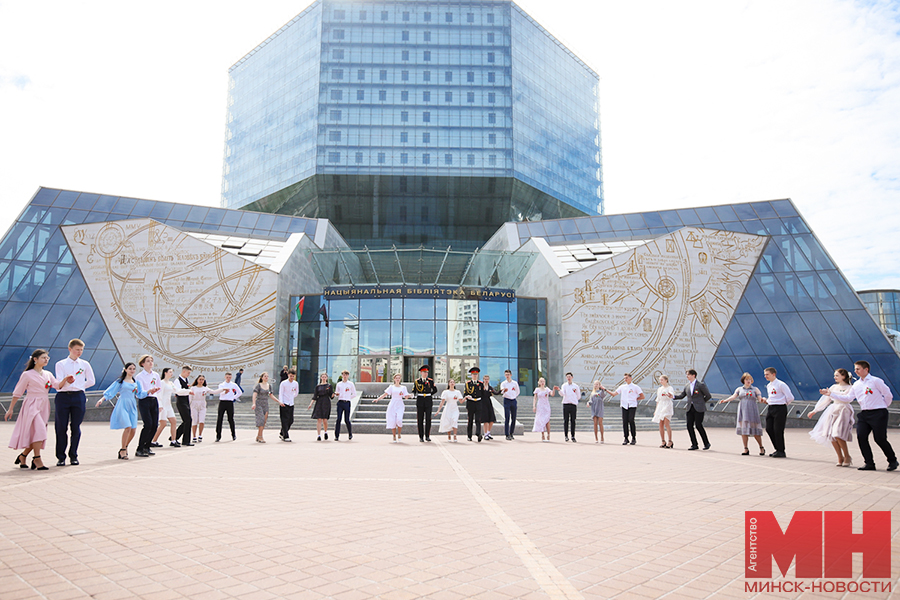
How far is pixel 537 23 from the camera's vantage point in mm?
70938

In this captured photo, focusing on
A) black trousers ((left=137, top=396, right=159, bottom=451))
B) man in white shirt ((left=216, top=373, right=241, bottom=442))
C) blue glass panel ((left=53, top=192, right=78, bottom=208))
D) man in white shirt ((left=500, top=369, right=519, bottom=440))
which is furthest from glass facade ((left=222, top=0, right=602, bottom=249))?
black trousers ((left=137, top=396, right=159, bottom=451))

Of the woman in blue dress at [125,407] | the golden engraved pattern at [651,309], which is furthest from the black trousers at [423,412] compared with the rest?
the golden engraved pattern at [651,309]

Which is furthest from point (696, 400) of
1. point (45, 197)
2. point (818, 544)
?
point (45, 197)

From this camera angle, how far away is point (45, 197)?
Result: 36469mm

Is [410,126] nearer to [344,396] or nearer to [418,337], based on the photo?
[418,337]

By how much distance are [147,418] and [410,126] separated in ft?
190

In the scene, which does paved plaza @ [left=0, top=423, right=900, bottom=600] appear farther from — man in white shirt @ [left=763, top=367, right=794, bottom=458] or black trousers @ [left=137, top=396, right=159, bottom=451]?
man in white shirt @ [left=763, top=367, right=794, bottom=458]

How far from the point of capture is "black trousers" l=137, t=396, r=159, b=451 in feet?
34.3

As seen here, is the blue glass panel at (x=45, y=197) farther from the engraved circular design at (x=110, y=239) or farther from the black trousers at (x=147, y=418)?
the black trousers at (x=147, y=418)

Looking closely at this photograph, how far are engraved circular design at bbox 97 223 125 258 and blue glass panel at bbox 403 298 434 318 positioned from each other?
16374mm

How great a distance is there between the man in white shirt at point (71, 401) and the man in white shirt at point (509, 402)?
9542 millimetres

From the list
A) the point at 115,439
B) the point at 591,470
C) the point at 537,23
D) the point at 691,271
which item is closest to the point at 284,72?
the point at 537,23

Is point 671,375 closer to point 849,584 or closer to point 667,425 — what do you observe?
point 667,425

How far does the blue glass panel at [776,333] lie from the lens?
30.3m
